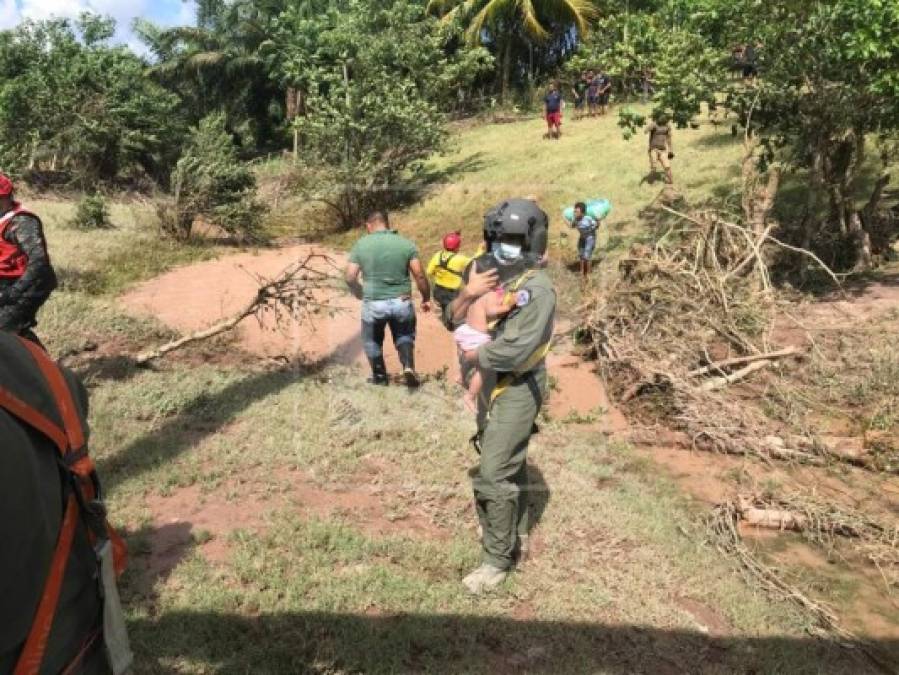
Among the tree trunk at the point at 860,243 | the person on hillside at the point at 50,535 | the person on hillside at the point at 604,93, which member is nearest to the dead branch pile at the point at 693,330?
the tree trunk at the point at 860,243

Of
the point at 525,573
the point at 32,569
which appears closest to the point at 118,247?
the point at 525,573

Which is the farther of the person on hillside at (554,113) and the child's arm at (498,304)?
the person on hillside at (554,113)

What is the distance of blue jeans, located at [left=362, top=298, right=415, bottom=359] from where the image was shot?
643cm

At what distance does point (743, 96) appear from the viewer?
9.27 m

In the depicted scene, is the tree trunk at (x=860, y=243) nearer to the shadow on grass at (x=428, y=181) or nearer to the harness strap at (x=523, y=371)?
the harness strap at (x=523, y=371)

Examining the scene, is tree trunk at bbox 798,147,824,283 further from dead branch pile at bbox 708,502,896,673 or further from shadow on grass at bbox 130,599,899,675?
shadow on grass at bbox 130,599,899,675

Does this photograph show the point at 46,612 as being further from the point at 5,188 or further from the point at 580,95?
the point at 580,95

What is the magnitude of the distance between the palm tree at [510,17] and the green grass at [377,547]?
23239mm

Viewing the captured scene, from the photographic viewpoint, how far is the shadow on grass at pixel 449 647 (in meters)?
3.21

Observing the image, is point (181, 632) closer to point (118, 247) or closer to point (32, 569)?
point (32, 569)

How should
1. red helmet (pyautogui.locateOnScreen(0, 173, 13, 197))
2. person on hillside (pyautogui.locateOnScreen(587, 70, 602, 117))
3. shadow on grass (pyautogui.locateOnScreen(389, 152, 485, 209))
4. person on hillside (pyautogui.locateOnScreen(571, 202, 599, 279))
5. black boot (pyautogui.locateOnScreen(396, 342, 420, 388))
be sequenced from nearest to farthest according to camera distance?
red helmet (pyautogui.locateOnScreen(0, 173, 13, 197)) → black boot (pyautogui.locateOnScreen(396, 342, 420, 388)) → person on hillside (pyautogui.locateOnScreen(571, 202, 599, 279)) → shadow on grass (pyautogui.locateOnScreen(389, 152, 485, 209)) → person on hillside (pyautogui.locateOnScreen(587, 70, 602, 117))

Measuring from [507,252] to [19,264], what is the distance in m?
3.17

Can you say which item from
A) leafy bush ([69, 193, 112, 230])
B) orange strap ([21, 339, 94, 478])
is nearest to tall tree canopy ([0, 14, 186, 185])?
leafy bush ([69, 193, 112, 230])

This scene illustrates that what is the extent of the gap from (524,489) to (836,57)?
20.0ft
